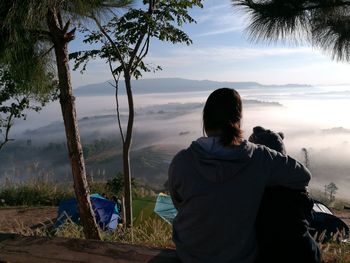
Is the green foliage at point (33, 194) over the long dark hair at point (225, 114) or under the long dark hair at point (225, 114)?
under

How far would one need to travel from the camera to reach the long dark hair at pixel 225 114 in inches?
79.6

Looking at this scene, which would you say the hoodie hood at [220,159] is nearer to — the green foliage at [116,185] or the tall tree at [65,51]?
the tall tree at [65,51]

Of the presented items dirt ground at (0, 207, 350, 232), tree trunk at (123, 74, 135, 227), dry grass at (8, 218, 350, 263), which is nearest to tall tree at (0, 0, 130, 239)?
dry grass at (8, 218, 350, 263)

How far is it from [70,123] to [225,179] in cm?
315

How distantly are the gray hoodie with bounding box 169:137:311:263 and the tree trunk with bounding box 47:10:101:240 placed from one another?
9.62 feet

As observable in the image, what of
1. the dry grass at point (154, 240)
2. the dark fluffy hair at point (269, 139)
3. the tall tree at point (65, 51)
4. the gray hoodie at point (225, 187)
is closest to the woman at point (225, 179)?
the gray hoodie at point (225, 187)

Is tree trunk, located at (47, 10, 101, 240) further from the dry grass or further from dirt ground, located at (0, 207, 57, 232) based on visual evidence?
dirt ground, located at (0, 207, 57, 232)

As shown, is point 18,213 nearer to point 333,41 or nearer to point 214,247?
point 333,41

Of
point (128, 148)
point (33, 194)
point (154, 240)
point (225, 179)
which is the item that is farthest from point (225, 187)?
point (33, 194)

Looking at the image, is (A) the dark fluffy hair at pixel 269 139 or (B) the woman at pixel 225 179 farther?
(A) the dark fluffy hair at pixel 269 139

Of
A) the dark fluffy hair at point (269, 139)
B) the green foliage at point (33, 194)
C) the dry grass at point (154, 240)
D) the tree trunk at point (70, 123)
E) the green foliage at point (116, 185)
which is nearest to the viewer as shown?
the dark fluffy hair at point (269, 139)

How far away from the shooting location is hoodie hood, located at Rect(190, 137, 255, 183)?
198 cm

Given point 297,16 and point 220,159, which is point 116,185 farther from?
point 220,159

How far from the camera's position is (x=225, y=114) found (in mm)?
2029
